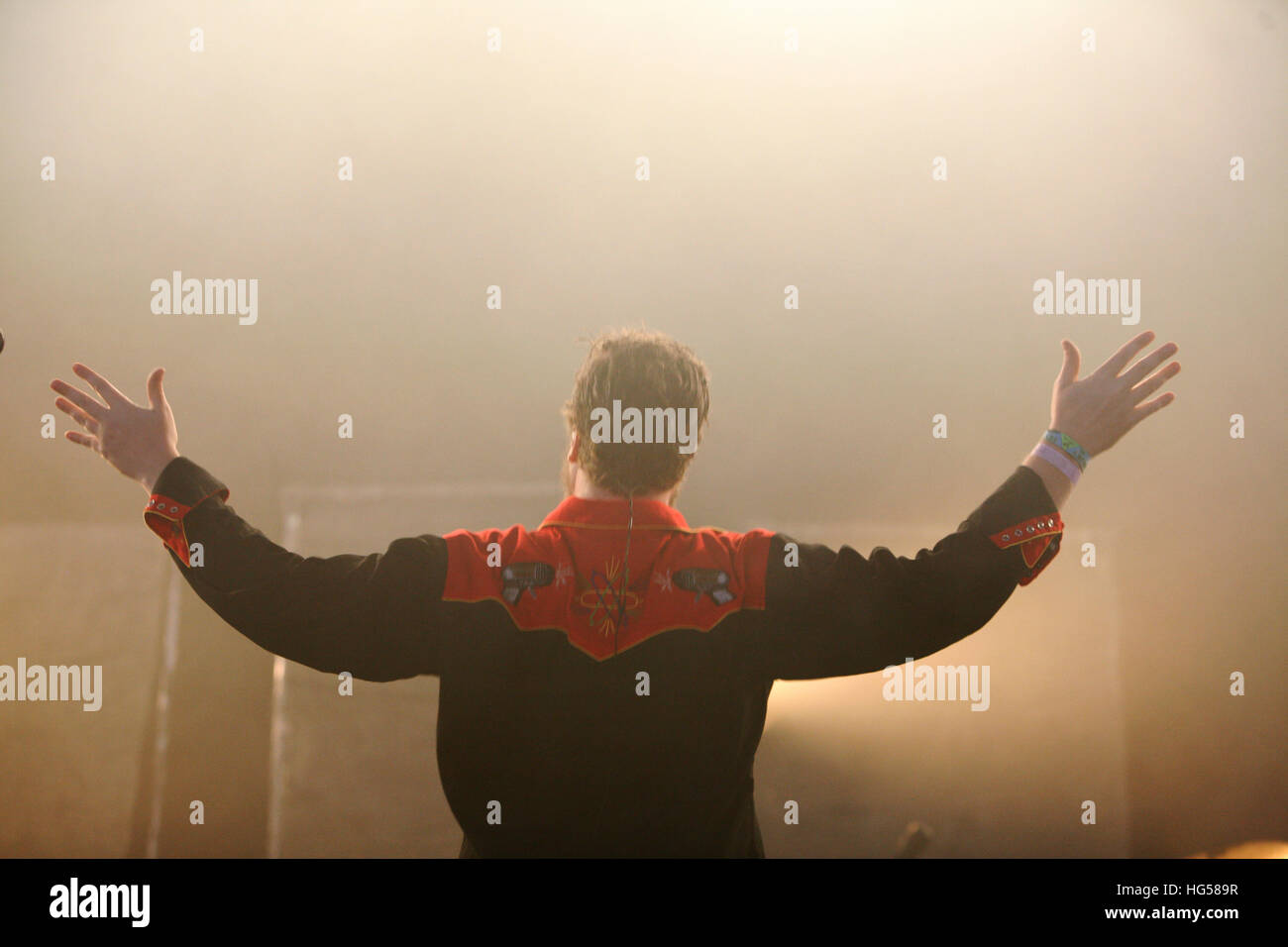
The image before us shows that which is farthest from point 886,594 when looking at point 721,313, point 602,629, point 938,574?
point 721,313

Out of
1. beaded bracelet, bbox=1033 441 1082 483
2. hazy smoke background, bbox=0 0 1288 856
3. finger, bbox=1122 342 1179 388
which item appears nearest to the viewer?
finger, bbox=1122 342 1179 388

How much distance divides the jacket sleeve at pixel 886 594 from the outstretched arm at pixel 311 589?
0.68 meters

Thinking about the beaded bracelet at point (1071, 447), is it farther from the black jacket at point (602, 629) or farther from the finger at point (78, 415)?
the finger at point (78, 415)

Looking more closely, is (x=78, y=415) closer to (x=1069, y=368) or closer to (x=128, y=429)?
(x=128, y=429)

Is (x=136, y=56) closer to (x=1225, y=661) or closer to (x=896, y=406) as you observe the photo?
(x=896, y=406)

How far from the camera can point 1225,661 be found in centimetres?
255

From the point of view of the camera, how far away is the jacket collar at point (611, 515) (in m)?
1.90

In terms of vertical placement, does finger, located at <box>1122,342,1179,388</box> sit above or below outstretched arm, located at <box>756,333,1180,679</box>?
above

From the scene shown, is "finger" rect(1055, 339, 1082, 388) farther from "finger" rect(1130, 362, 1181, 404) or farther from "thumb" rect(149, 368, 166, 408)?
"thumb" rect(149, 368, 166, 408)

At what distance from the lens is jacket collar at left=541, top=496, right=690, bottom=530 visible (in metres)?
1.90

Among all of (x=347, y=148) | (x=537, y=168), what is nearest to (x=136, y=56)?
(x=347, y=148)

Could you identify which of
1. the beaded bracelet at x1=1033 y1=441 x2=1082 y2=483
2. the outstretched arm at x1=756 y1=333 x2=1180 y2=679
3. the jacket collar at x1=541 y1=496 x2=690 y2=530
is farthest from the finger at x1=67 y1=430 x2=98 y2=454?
the beaded bracelet at x1=1033 y1=441 x2=1082 y2=483

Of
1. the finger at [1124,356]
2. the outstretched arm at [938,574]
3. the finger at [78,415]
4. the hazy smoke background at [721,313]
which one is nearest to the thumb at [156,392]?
the finger at [78,415]
